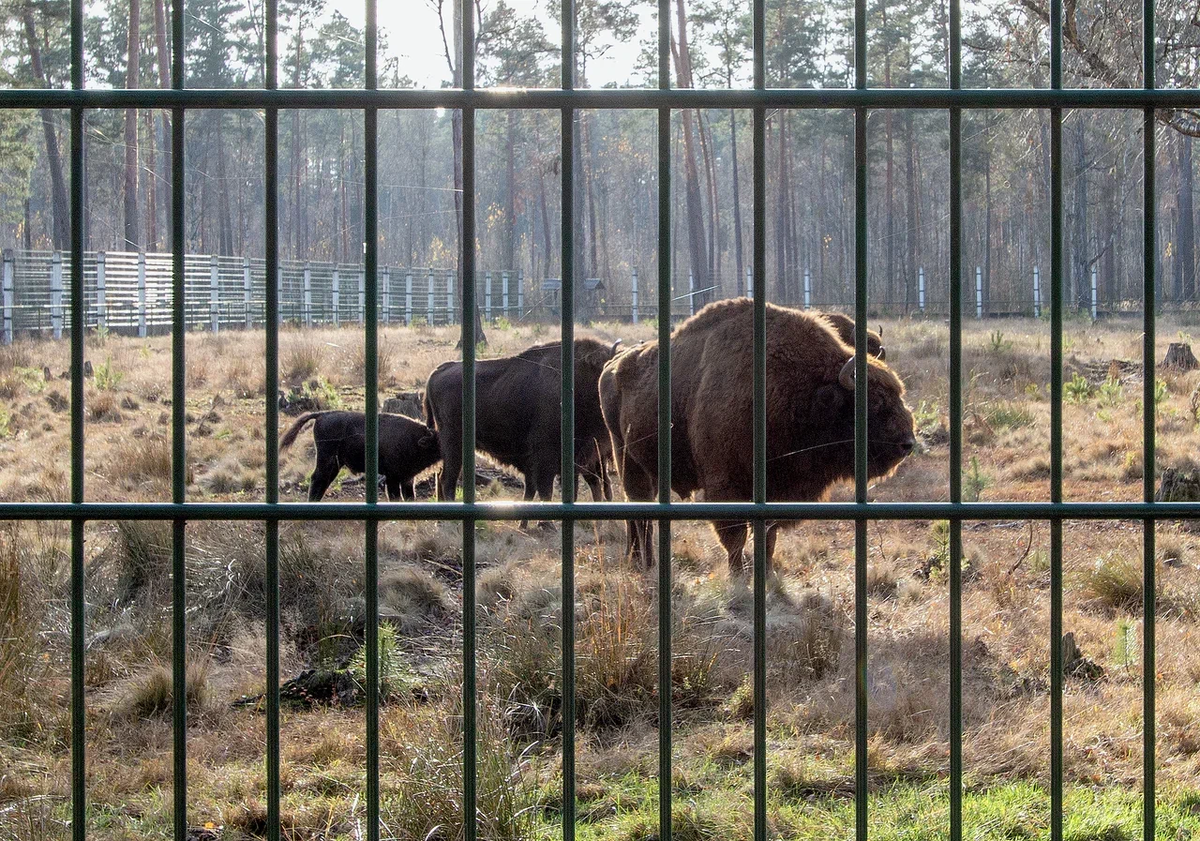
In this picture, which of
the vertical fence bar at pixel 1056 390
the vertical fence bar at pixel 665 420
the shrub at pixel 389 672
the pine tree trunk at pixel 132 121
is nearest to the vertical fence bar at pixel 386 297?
the pine tree trunk at pixel 132 121

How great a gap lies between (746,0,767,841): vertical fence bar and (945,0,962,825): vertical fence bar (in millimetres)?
395

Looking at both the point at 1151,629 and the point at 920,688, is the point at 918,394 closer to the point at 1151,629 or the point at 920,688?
the point at 920,688

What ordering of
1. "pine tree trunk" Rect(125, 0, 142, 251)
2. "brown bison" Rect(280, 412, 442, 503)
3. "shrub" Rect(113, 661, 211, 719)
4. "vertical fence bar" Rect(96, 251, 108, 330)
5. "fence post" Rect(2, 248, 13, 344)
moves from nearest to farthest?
"shrub" Rect(113, 661, 211, 719)
"brown bison" Rect(280, 412, 442, 503)
"pine tree trunk" Rect(125, 0, 142, 251)
"fence post" Rect(2, 248, 13, 344)
"vertical fence bar" Rect(96, 251, 108, 330)

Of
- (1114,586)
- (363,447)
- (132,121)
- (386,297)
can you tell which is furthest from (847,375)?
(386,297)

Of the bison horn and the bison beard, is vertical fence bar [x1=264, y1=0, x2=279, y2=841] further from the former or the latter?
the bison beard

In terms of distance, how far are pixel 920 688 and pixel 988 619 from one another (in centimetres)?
160

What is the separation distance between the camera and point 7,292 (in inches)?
953

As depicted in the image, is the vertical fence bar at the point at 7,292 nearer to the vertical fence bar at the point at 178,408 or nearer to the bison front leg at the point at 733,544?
the bison front leg at the point at 733,544

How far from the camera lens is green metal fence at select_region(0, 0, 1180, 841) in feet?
8.05

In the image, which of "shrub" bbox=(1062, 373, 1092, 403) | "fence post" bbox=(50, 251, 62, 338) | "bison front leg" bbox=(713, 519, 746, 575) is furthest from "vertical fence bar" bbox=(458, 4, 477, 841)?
"fence post" bbox=(50, 251, 62, 338)

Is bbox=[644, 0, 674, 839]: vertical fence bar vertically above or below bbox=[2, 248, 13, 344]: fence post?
below

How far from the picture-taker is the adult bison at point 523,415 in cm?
1034

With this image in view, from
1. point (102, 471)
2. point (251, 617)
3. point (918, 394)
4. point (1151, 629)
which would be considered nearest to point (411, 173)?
point (918, 394)

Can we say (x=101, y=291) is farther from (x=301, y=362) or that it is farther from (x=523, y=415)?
(x=523, y=415)
